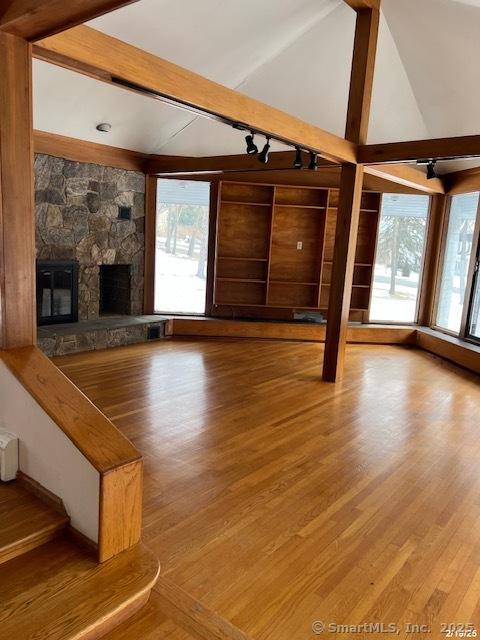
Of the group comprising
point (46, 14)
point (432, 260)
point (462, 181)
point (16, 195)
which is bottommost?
point (432, 260)

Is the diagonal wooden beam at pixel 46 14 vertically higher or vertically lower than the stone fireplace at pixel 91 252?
higher

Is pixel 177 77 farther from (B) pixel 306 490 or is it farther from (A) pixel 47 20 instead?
(B) pixel 306 490

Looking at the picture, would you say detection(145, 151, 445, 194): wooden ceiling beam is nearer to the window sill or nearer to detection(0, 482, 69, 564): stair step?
the window sill

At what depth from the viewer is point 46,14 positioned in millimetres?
1910

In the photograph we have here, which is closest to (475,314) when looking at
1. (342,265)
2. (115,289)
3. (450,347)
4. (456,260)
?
(450,347)

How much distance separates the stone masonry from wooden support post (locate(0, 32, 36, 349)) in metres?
3.50

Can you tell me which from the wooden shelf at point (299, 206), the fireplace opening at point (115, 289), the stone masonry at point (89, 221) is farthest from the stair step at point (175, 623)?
the wooden shelf at point (299, 206)

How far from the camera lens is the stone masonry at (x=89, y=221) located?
5.63m

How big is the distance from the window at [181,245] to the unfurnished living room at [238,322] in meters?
0.03

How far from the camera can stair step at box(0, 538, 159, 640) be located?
5.45 feet

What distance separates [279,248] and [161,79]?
4.55 metres

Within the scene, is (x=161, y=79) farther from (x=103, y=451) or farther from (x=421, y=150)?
(x=421, y=150)

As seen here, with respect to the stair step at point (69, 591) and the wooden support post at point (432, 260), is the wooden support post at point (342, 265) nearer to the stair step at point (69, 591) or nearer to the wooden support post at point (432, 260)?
the wooden support post at point (432, 260)

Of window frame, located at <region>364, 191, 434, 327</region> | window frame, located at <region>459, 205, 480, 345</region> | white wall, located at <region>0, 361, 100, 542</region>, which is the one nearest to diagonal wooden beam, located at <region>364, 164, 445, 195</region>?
window frame, located at <region>364, 191, 434, 327</region>
